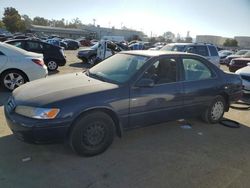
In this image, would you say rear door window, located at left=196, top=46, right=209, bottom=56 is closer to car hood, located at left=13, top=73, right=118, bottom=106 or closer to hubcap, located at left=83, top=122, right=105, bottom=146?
car hood, located at left=13, top=73, right=118, bottom=106

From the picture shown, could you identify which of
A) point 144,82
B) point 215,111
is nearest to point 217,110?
point 215,111

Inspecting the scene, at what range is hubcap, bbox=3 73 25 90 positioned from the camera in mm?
7246

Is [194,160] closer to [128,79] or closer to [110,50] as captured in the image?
[128,79]

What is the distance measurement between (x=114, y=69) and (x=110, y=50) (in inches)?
440

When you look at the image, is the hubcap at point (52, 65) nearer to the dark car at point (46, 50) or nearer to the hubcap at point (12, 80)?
the dark car at point (46, 50)

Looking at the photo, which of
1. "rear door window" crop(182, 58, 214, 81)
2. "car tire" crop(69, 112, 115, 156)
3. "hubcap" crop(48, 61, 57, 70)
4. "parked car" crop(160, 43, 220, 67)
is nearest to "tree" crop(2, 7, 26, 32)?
"hubcap" crop(48, 61, 57, 70)

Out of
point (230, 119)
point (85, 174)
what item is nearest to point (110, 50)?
point (230, 119)

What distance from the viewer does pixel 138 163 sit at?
12.0 ft

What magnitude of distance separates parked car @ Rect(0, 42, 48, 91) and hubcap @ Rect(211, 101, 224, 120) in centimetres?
486

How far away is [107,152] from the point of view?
3.95 m

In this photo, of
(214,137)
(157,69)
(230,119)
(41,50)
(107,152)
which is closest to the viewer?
(107,152)

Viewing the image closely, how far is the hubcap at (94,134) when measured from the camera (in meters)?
3.67

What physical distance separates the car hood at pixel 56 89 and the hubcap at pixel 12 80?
3.40 meters

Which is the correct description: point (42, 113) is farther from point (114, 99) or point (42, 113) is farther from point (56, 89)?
point (114, 99)
